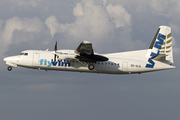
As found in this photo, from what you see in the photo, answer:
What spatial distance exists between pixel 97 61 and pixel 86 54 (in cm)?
216

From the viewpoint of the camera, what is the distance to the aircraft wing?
79.8 feet

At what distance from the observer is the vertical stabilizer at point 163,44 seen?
3005 centimetres

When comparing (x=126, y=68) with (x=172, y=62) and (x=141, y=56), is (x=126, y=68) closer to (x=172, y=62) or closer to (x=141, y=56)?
(x=141, y=56)

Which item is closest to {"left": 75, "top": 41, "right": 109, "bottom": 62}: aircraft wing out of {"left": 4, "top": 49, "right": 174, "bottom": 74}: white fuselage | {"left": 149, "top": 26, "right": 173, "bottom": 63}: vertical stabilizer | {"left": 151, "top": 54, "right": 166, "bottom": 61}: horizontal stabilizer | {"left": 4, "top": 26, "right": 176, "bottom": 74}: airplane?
{"left": 4, "top": 26, "right": 176, "bottom": 74}: airplane

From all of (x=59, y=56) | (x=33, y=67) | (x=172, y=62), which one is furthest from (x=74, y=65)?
(x=172, y=62)

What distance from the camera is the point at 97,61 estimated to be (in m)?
27.9

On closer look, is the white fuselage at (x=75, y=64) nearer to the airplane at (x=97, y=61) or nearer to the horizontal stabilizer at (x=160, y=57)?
the airplane at (x=97, y=61)

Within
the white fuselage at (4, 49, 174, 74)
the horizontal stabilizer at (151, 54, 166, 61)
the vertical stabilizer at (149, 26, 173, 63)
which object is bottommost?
the white fuselage at (4, 49, 174, 74)

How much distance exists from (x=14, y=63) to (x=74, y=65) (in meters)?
6.38

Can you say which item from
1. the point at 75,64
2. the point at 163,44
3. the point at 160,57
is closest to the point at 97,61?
the point at 75,64

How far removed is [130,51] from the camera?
1188 inches

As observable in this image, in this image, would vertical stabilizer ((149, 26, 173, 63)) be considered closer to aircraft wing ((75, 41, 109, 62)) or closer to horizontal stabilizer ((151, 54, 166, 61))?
horizontal stabilizer ((151, 54, 166, 61))

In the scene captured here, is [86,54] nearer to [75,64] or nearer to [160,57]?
[75,64]

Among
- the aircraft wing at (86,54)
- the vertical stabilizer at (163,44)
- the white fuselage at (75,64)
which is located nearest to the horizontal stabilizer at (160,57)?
the white fuselage at (75,64)
